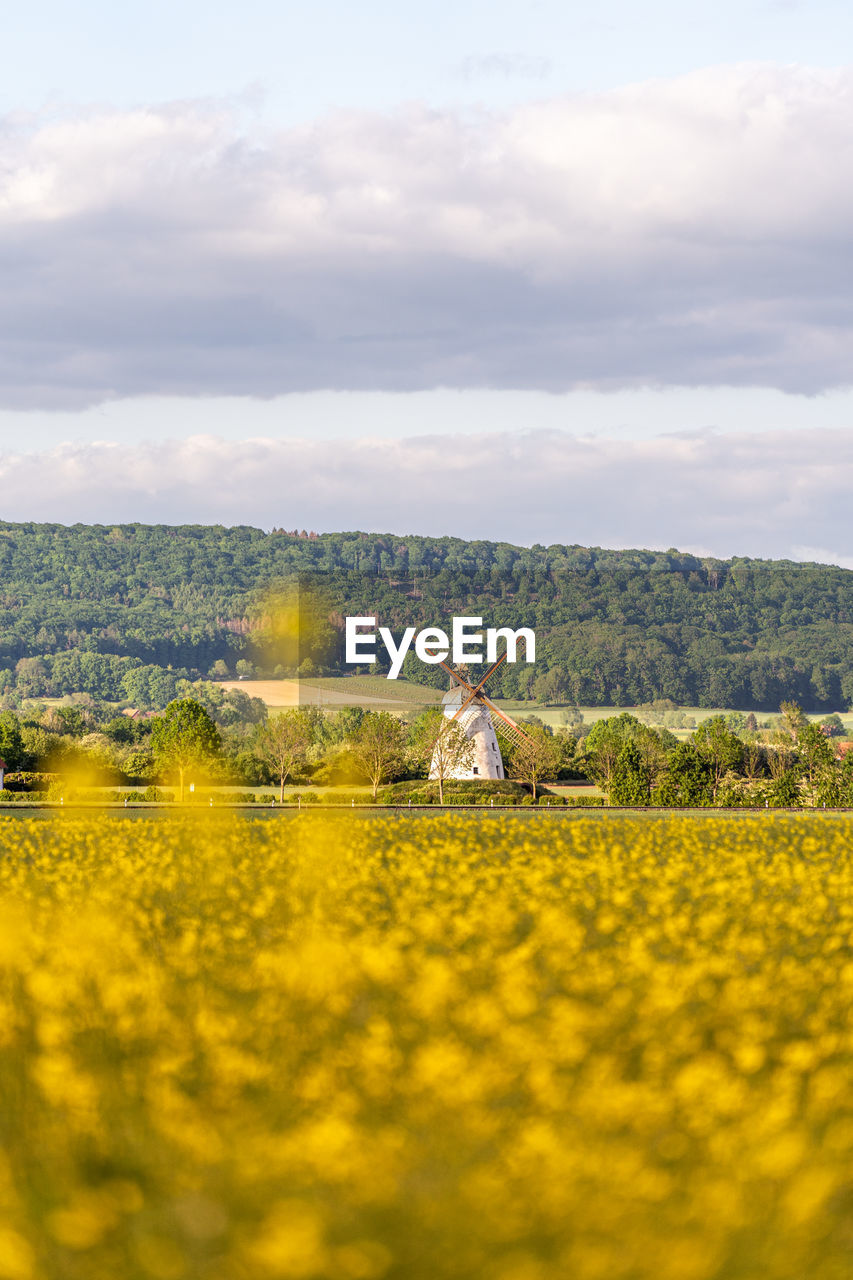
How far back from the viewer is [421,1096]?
772cm

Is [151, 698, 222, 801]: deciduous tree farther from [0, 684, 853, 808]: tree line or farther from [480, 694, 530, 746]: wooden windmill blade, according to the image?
[480, 694, 530, 746]: wooden windmill blade

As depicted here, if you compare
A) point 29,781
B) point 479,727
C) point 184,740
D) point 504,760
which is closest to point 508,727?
point 504,760

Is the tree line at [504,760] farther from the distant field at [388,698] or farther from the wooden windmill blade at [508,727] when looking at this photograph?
the distant field at [388,698]

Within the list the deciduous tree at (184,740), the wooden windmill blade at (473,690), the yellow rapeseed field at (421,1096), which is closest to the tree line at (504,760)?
the deciduous tree at (184,740)

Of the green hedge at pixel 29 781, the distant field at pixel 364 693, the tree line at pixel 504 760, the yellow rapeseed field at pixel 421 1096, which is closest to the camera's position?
the yellow rapeseed field at pixel 421 1096

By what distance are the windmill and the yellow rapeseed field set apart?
209 feet

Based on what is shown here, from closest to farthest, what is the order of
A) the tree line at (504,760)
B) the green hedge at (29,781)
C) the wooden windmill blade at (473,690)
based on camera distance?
the tree line at (504,760)
the green hedge at (29,781)
the wooden windmill blade at (473,690)

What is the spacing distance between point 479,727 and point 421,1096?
242 ft

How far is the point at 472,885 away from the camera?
18141mm

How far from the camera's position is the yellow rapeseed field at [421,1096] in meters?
5.99

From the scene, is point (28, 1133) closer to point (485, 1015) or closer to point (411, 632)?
point (485, 1015)

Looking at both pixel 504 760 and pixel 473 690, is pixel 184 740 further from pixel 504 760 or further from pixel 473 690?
pixel 504 760

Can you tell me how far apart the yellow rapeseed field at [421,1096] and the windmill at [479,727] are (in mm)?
63661

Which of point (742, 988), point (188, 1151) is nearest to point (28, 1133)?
point (188, 1151)
